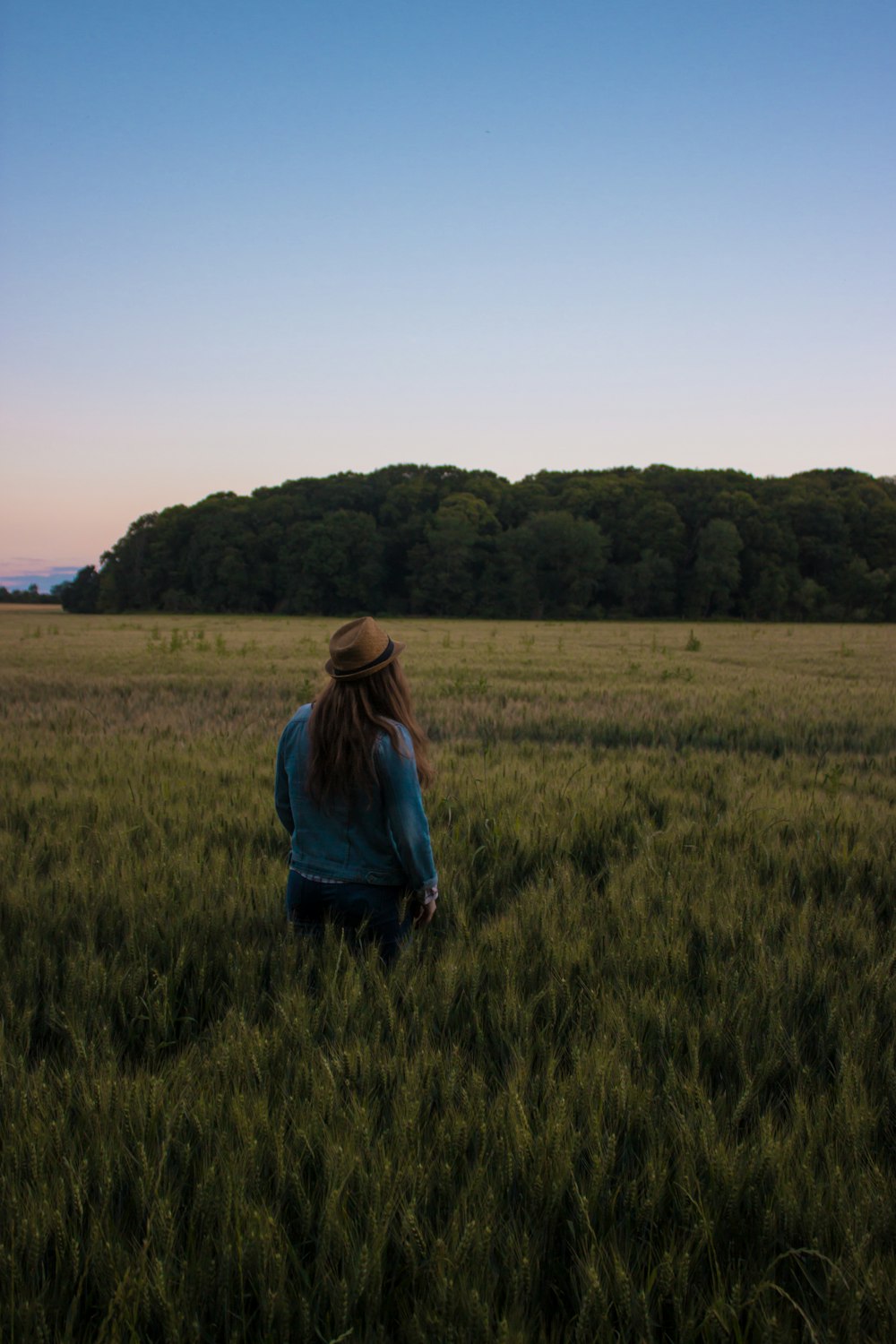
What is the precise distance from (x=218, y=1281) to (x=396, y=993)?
44.7 inches

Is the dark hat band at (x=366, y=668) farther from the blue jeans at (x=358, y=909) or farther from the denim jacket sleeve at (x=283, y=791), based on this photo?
the blue jeans at (x=358, y=909)

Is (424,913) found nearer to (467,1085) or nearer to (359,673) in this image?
(467,1085)

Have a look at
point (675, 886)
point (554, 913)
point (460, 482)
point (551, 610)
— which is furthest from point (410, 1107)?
point (460, 482)

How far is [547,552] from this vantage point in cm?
7500

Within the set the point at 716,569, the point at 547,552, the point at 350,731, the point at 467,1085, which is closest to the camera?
the point at 467,1085

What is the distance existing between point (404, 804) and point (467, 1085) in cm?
96

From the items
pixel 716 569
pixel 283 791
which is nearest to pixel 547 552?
pixel 716 569

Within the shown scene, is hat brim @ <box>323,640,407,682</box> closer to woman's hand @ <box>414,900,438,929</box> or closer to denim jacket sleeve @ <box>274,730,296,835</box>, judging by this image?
denim jacket sleeve @ <box>274,730,296,835</box>

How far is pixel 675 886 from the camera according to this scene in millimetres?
3451

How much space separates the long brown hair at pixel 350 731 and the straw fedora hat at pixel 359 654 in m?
0.04

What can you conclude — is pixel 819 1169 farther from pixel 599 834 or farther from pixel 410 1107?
pixel 599 834

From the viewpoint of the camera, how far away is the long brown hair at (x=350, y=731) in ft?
8.63

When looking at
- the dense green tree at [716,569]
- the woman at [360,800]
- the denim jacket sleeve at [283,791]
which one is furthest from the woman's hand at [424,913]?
the dense green tree at [716,569]

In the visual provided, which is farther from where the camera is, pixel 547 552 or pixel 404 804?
pixel 547 552
